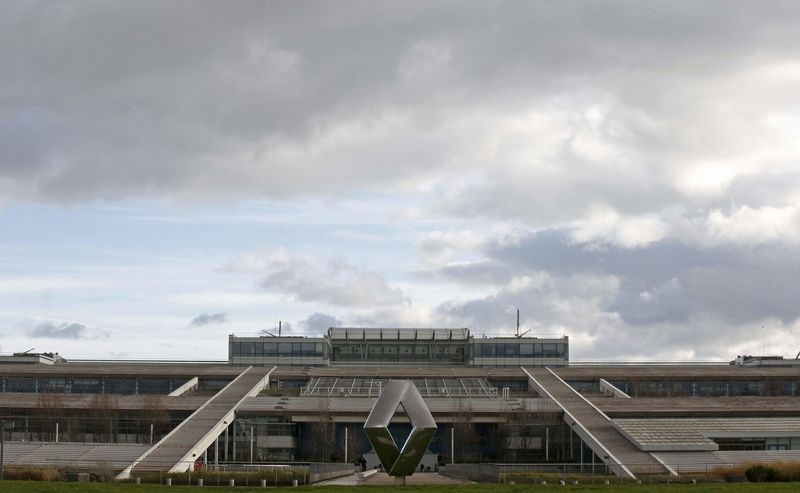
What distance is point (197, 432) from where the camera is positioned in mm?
78812

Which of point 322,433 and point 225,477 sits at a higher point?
point 322,433

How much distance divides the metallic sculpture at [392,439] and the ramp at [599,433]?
15.4 metres

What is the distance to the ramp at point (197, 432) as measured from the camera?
67.3 m

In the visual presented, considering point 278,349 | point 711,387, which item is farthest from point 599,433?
point 278,349

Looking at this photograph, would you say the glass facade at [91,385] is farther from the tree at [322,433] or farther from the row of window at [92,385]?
the tree at [322,433]

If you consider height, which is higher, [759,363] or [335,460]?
[759,363]

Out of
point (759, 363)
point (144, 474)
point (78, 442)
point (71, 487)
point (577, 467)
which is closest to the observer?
point (71, 487)

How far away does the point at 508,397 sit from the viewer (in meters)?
95.6

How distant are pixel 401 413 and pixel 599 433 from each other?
17.1 metres

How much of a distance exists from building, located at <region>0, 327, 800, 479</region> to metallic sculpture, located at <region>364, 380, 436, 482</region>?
1615 centimetres

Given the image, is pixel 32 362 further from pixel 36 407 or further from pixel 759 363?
pixel 759 363

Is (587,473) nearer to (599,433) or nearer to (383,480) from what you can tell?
(599,433)

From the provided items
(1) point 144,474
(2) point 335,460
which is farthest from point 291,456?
(1) point 144,474

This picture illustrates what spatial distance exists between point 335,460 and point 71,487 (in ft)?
155
